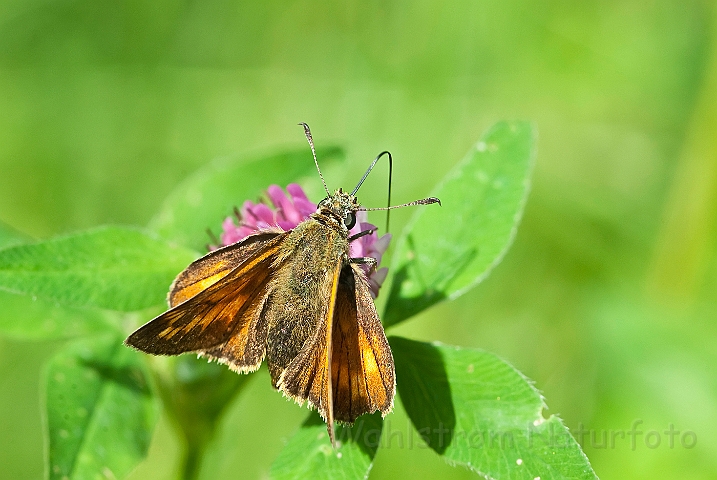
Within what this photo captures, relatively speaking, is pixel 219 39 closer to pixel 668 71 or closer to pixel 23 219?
pixel 23 219

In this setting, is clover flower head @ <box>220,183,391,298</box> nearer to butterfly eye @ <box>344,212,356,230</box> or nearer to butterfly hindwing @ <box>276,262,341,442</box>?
butterfly eye @ <box>344,212,356,230</box>

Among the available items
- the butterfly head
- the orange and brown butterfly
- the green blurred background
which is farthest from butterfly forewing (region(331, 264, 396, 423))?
the green blurred background

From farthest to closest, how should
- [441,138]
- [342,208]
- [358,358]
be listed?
[441,138] < [342,208] < [358,358]

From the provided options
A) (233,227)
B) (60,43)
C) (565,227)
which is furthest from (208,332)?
(60,43)

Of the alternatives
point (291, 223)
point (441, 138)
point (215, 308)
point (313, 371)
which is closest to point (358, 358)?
point (313, 371)

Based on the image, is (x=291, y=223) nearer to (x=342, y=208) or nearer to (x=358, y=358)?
(x=342, y=208)

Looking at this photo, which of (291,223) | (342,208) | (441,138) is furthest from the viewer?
(441,138)
